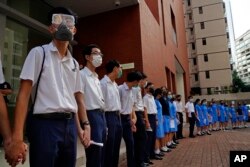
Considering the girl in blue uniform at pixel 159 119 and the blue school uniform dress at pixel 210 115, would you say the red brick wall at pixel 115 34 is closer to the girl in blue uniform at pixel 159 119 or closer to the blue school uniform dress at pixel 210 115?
the girl in blue uniform at pixel 159 119

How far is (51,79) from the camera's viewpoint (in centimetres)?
212

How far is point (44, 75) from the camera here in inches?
83.3

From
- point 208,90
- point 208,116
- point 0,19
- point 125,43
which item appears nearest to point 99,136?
point 0,19

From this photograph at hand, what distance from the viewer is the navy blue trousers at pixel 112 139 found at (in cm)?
376

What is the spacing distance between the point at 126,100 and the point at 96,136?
1786 mm

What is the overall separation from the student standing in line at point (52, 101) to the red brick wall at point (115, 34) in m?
6.65

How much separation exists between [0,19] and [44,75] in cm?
476

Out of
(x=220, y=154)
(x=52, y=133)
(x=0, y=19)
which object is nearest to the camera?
(x=52, y=133)

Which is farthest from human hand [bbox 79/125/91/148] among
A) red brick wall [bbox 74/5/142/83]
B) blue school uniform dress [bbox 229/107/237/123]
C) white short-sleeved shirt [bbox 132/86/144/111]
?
blue school uniform dress [bbox 229/107/237/123]

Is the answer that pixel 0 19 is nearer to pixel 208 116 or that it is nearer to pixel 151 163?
pixel 151 163

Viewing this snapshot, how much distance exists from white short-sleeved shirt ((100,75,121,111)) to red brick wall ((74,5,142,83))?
465 cm

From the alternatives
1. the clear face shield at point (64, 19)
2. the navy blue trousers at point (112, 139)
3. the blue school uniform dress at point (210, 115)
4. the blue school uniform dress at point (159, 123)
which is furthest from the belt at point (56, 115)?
the blue school uniform dress at point (210, 115)

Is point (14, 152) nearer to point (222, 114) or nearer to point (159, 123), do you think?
point (159, 123)

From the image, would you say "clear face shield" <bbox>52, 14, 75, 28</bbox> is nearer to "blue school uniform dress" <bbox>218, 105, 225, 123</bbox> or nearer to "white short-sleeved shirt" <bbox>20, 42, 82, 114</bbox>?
"white short-sleeved shirt" <bbox>20, 42, 82, 114</bbox>
